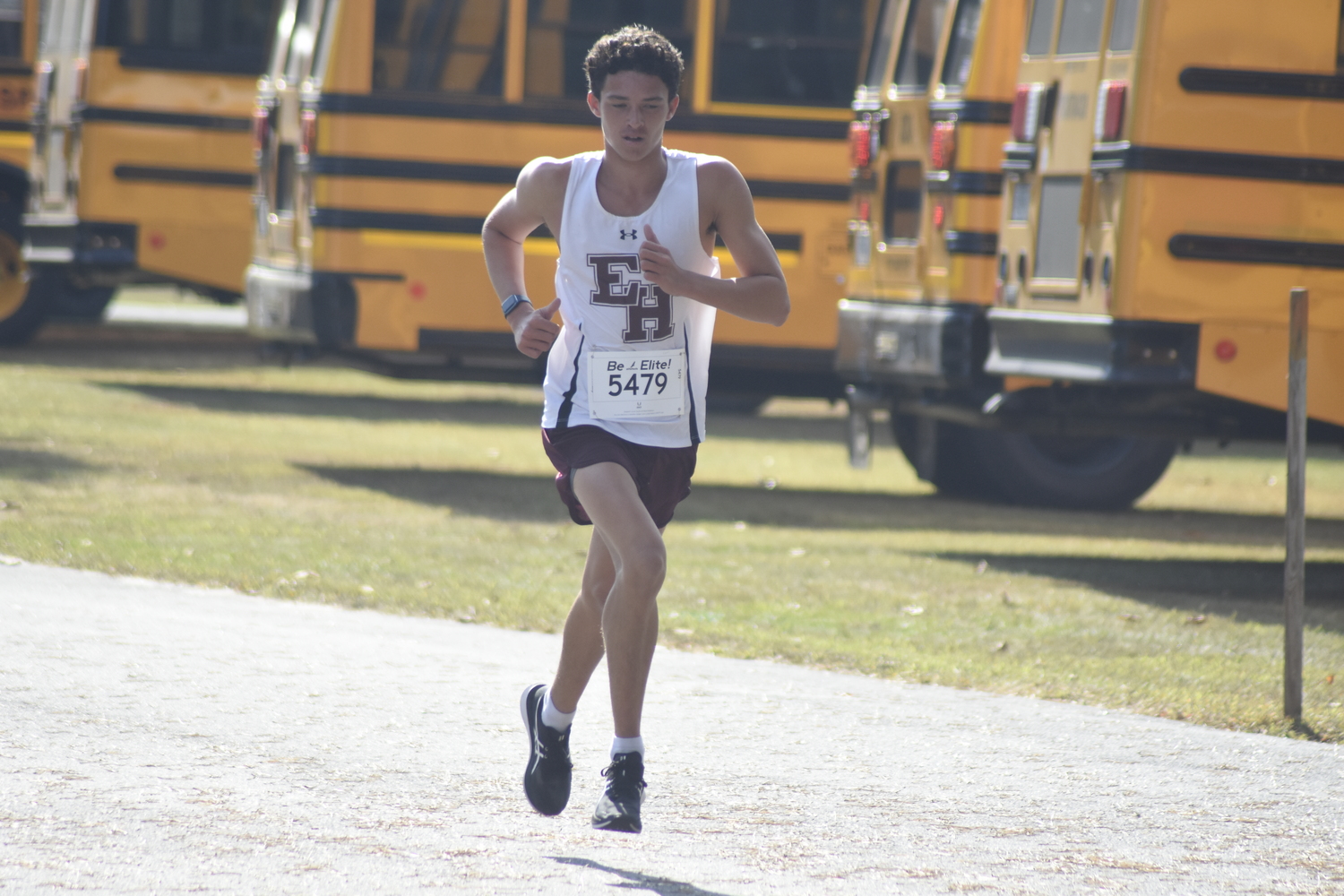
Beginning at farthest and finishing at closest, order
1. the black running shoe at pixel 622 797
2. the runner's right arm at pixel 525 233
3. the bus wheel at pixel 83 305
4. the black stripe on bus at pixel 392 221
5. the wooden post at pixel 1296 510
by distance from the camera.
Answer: the bus wheel at pixel 83 305 → the black stripe on bus at pixel 392 221 → the wooden post at pixel 1296 510 → the runner's right arm at pixel 525 233 → the black running shoe at pixel 622 797

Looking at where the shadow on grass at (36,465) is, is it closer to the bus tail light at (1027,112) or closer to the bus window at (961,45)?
the bus window at (961,45)

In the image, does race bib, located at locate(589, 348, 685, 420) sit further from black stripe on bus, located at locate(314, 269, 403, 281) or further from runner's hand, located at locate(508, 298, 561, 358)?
black stripe on bus, located at locate(314, 269, 403, 281)

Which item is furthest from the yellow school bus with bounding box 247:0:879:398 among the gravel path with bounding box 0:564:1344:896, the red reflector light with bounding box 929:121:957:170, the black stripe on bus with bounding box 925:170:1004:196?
the gravel path with bounding box 0:564:1344:896

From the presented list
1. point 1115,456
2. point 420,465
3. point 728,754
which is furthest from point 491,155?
point 728,754

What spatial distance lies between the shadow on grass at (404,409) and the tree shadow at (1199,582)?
6022 millimetres

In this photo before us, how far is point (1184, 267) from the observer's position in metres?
8.91

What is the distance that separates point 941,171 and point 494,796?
6.16m

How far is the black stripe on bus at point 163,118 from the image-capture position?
16.5 meters

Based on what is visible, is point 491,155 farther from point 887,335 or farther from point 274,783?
point 274,783

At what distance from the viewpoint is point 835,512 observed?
11.6 metres

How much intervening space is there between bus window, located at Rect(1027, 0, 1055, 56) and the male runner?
5038 mm

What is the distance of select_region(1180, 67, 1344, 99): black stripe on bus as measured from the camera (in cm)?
884

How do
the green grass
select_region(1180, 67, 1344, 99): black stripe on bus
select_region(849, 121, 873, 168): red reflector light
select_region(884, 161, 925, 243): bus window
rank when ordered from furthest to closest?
select_region(849, 121, 873, 168): red reflector light < select_region(884, 161, 925, 243): bus window < select_region(1180, 67, 1344, 99): black stripe on bus < the green grass

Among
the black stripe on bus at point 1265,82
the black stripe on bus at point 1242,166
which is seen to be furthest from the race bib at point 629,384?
the black stripe on bus at point 1265,82
